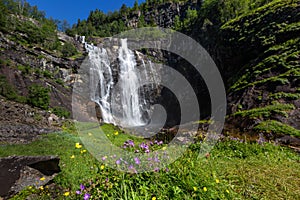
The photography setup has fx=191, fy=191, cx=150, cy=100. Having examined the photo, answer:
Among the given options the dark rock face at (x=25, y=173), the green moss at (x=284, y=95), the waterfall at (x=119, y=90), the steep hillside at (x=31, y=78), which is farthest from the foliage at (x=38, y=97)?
the green moss at (x=284, y=95)

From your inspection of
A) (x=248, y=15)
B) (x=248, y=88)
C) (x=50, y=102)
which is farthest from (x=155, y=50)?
(x=248, y=88)

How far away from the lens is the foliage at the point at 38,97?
2484cm

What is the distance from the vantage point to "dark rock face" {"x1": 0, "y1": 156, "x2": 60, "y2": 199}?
18.1 ft

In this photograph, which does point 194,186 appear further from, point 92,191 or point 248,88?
point 248,88

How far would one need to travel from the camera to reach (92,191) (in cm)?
266

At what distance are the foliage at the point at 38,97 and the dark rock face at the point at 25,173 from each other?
20.0 meters

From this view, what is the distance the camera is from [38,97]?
25.5 metres

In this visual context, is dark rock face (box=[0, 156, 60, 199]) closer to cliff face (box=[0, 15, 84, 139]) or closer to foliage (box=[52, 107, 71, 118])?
cliff face (box=[0, 15, 84, 139])

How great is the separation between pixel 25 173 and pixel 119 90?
1347 inches

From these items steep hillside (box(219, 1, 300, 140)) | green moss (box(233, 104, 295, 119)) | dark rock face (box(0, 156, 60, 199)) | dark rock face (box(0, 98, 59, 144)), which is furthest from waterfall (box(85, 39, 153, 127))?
dark rock face (box(0, 156, 60, 199))

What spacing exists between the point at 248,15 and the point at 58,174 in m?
30.5

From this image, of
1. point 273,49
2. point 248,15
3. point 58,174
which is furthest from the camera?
point 248,15

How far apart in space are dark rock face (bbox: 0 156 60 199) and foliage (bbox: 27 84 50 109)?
1999cm

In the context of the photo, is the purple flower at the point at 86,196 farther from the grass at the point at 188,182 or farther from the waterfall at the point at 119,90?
the waterfall at the point at 119,90
